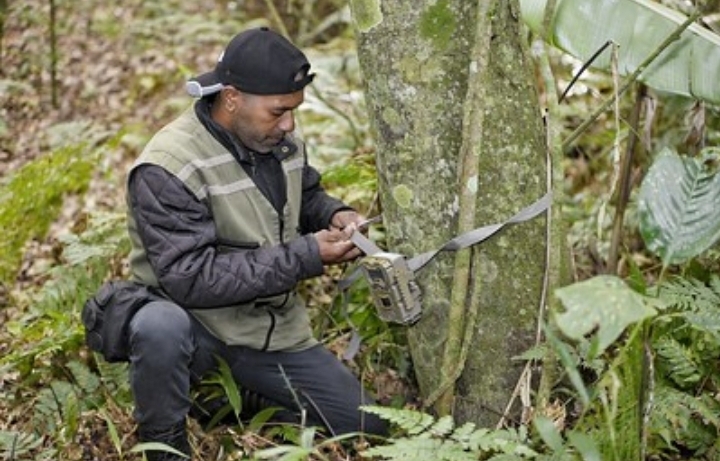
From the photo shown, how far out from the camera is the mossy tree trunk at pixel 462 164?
10.9 feet

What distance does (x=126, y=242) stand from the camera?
16.9ft

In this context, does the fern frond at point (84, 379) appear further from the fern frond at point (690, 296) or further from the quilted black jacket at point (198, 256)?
the fern frond at point (690, 296)

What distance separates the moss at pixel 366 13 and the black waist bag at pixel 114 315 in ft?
4.26

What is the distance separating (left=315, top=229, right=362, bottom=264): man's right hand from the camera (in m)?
3.72

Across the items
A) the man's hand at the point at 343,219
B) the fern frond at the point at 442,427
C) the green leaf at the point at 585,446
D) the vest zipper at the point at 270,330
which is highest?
the green leaf at the point at 585,446

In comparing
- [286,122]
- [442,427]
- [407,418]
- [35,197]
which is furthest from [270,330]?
[35,197]

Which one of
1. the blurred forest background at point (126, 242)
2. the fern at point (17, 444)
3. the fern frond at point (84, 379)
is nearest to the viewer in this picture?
the blurred forest background at point (126, 242)

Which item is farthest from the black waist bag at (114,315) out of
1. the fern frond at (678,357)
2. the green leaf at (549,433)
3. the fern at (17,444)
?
the fern frond at (678,357)

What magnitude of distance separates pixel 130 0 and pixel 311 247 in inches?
340

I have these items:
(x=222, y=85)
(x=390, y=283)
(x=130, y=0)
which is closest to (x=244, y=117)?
(x=222, y=85)

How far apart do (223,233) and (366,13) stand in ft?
3.33

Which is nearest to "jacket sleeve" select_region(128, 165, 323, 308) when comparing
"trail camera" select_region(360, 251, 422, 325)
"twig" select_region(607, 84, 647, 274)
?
"trail camera" select_region(360, 251, 422, 325)

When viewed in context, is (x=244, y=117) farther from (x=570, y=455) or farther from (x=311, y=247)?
(x=570, y=455)

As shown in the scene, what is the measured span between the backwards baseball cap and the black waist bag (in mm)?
763
